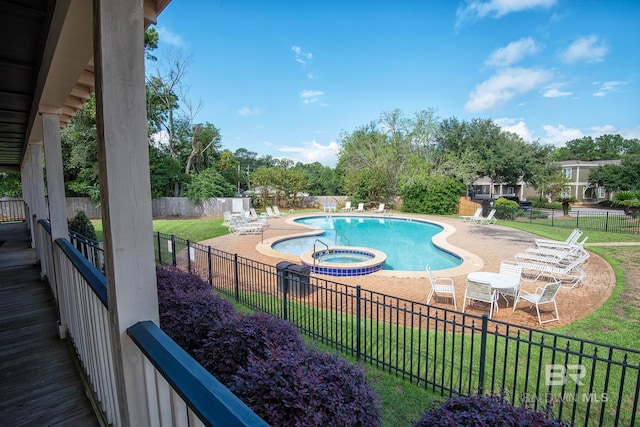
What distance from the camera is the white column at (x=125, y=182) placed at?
3.75ft

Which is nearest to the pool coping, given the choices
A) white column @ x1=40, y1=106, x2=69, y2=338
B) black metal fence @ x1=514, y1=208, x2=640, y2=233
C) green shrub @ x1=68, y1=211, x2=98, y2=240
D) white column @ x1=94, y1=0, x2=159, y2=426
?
green shrub @ x1=68, y1=211, x2=98, y2=240

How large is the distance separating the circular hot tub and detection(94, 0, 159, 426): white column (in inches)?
265

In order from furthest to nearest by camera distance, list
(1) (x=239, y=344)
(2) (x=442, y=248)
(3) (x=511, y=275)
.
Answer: (2) (x=442, y=248) < (3) (x=511, y=275) < (1) (x=239, y=344)

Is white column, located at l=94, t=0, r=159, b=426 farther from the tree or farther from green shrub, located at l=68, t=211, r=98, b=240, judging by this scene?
the tree

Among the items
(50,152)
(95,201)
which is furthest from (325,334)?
(95,201)

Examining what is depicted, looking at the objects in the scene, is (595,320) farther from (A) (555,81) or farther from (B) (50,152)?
(A) (555,81)

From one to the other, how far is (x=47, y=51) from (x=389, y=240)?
1399 cm

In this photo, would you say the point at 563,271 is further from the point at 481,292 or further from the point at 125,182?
the point at 125,182

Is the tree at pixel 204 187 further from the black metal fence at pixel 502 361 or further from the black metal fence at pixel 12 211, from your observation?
the black metal fence at pixel 502 361

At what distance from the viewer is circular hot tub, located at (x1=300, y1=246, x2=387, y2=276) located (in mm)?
8273

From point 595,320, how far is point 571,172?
42524 mm

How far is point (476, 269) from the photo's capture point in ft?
27.3

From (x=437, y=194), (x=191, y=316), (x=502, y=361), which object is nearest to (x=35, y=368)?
(x=191, y=316)

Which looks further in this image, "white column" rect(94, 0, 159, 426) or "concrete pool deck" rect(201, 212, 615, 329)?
"concrete pool deck" rect(201, 212, 615, 329)
